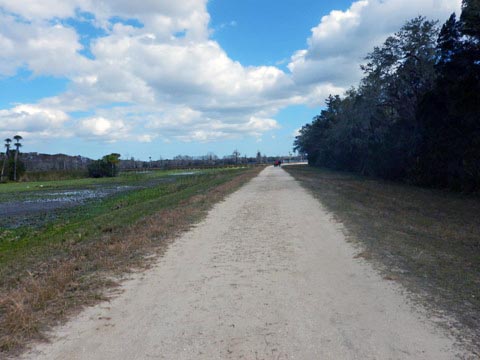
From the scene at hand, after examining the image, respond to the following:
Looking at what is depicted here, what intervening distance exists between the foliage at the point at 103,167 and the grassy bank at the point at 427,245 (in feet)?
211

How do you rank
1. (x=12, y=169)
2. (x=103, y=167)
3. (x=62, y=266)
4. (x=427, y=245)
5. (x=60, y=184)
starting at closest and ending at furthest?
(x=62, y=266) → (x=427, y=245) → (x=60, y=184) → (x=12, y=169) → (x=103, y=167)

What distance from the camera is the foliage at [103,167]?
2926 inches

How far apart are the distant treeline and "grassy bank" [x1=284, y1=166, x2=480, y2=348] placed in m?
5.49

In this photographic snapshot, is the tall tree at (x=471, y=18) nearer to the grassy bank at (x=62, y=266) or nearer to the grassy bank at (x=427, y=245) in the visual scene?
the grassy bank at (x=427, y=245)

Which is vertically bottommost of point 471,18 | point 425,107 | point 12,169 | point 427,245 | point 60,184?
point 60,184

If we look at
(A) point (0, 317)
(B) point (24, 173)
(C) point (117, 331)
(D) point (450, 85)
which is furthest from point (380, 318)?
(B) point (24, 173)

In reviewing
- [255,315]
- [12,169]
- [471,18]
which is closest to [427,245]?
[255,315]

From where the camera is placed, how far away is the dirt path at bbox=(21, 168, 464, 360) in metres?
3.96

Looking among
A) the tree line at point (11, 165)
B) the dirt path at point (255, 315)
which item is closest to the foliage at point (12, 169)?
the tree line at point (11, 165)

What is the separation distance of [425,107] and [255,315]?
2294cm

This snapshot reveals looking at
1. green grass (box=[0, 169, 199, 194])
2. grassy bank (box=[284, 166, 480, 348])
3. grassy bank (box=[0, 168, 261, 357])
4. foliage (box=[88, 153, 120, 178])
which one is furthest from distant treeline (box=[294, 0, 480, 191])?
foliage (box=[88, 153, 120, 178])

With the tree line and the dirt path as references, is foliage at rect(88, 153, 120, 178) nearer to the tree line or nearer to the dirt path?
the tree line

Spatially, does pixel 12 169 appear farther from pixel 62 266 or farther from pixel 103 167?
pixel 62 266

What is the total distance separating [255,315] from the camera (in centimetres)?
481
